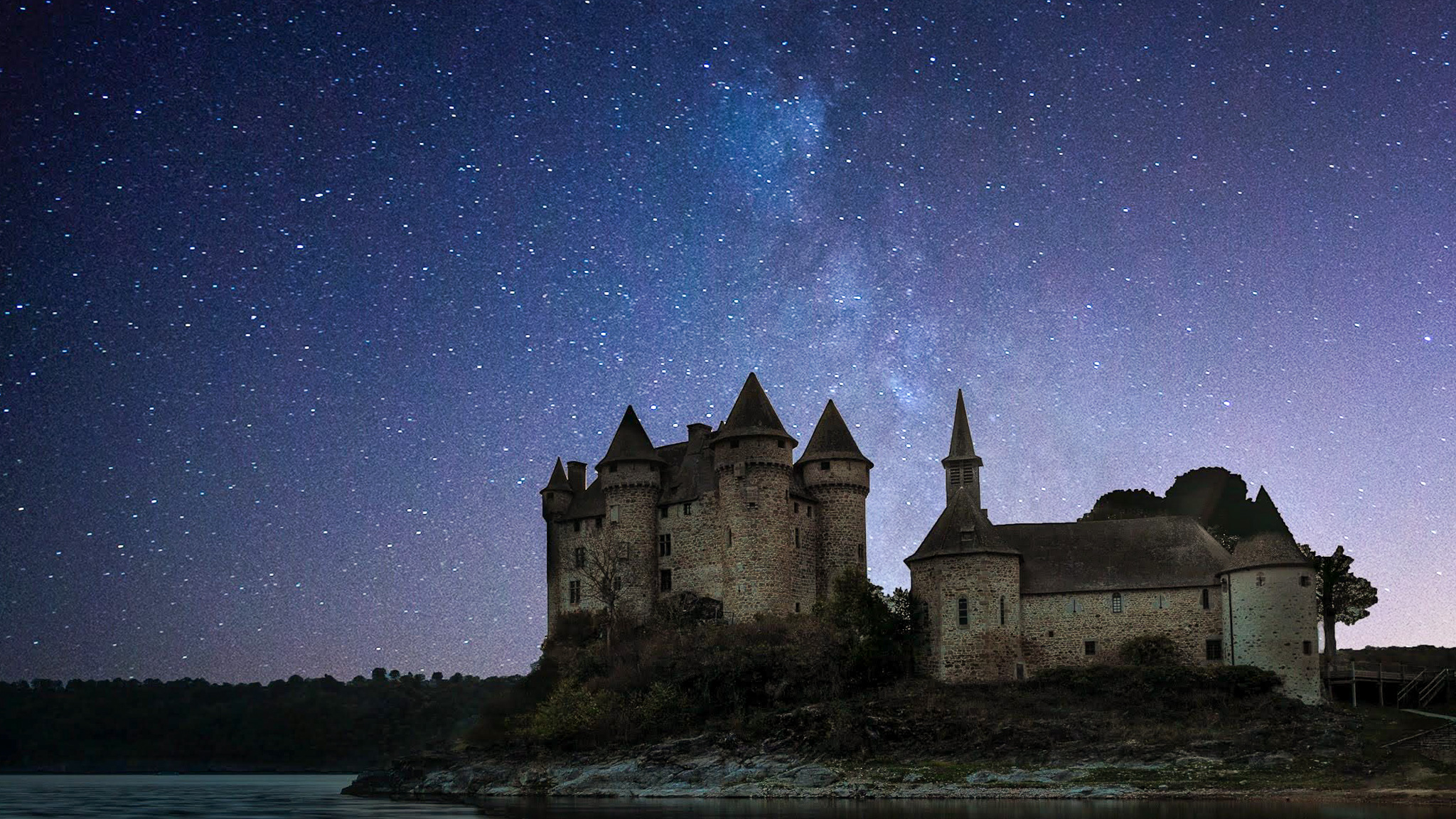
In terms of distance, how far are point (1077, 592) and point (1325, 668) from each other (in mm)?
12711

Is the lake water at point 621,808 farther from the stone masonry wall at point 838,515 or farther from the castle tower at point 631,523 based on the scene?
Result: the stone masonry wall at point 838,515

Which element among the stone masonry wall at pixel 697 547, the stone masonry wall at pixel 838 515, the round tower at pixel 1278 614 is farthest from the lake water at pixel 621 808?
the stone masonry wall at pixel 838 515

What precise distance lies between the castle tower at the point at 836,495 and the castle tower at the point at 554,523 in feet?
53.9

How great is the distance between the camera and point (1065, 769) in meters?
61.1

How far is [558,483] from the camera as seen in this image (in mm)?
94812

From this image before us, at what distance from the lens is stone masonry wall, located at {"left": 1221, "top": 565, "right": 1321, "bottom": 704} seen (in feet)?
216

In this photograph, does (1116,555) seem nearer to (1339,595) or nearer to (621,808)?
(1339,595)

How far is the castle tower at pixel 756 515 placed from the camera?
82.8 m

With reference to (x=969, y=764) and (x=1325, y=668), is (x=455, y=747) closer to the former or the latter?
(x=969, y=764)

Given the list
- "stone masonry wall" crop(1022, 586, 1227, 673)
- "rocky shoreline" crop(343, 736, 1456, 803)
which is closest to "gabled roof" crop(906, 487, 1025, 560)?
"stone masonry wall" crop(1022, 586, 1227, 673)

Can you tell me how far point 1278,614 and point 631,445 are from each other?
40.5 m

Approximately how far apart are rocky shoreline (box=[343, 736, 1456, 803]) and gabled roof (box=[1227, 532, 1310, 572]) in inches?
444

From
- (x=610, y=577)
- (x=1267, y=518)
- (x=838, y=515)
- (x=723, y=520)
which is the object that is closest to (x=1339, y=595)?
(x=1267, y=518)

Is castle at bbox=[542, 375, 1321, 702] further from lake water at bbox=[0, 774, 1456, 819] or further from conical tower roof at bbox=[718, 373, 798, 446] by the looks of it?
lake water at bbox=[0, 774, 1456, 819]
